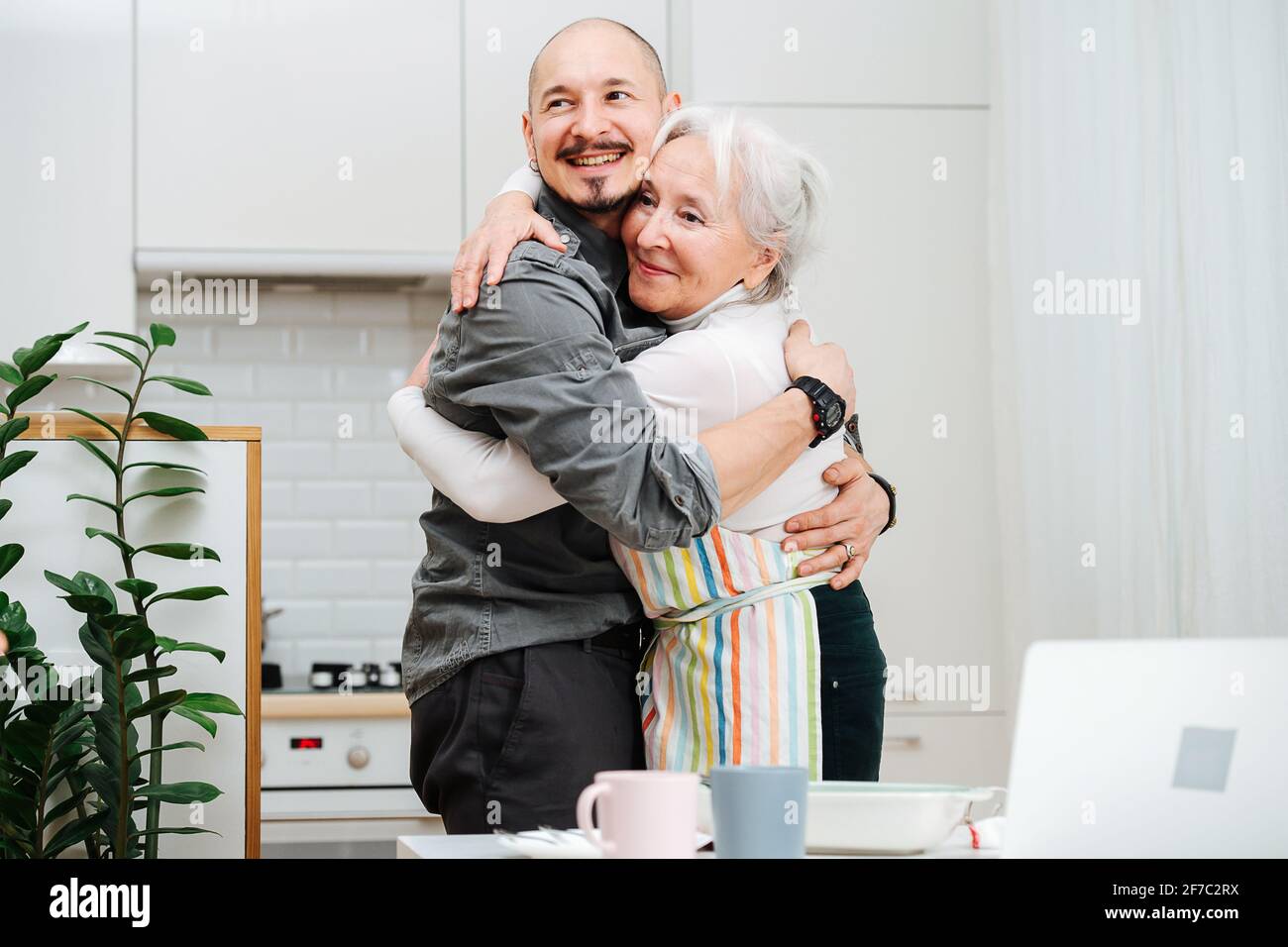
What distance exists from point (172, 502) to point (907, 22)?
5.96 ft

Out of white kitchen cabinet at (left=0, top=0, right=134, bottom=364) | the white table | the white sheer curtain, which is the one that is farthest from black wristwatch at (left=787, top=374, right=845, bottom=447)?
white kitchen cabinet at (left=0, top=0, right=134, bottom=364)

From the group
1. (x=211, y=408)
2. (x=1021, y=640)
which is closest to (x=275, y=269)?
(x=211, y=408)

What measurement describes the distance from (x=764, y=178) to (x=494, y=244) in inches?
12.8

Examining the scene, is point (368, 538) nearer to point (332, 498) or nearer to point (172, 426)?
point (332, 498)

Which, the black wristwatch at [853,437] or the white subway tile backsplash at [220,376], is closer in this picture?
the black wristwatch at [853,437]

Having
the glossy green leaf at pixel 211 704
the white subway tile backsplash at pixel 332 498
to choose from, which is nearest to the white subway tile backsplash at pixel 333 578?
the white subway tile backsplash at pixel 332 498

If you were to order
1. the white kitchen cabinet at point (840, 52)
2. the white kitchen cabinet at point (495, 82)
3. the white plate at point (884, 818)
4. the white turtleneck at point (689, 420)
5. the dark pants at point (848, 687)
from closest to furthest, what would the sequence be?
the white plate at point (884, 818) < the white turtleneck at point (689, 420) < the dark pants at point (848, 687) < the white kitchen cabinet at point (840, 52) < the white kitchen cabinet at point (495, 82)

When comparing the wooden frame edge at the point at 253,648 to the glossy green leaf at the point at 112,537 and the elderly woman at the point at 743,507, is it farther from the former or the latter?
the elderly woman at the point at 743,507

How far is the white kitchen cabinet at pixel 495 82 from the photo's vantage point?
2.97m

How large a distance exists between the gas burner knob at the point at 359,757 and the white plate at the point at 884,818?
6.16 feet

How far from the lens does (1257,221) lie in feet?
6.08

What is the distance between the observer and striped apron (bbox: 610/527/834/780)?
53.6 inches

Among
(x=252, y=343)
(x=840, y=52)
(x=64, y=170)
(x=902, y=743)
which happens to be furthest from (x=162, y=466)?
(x=840, y=52)

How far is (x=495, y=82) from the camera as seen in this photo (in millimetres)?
2977
